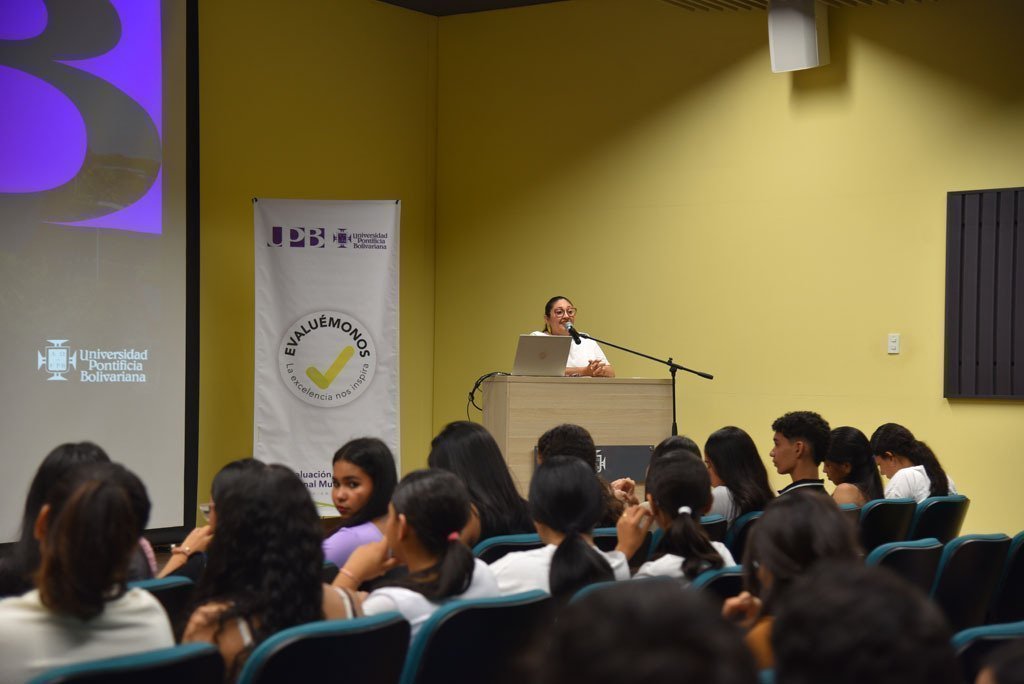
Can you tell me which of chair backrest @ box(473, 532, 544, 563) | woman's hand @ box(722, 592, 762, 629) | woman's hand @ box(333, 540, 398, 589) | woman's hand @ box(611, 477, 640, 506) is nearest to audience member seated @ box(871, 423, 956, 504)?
woman's hand @ box(611, 477, 640, 506)

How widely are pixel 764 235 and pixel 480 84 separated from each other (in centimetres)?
254

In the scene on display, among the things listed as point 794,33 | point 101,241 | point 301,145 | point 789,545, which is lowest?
point 789,545

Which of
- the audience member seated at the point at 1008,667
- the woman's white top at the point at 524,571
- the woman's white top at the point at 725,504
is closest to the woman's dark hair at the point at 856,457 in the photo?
the woman's white top at the point at 725,504

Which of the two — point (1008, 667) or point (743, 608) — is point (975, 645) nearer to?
point (743, 608)

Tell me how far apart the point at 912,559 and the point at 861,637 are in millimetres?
2308

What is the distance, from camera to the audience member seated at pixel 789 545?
6.46ft

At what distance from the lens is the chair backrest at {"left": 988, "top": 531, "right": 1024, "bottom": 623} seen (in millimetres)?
3525

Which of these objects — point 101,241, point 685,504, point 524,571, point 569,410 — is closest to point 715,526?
point 685,504

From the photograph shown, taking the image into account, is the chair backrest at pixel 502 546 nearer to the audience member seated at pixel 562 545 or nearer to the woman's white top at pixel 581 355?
the audience member seated at pixel 562 545

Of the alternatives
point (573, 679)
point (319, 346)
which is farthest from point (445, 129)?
point (573, 679)

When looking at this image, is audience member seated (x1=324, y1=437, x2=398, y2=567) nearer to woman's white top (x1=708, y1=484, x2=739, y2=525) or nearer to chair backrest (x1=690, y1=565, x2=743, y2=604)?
chair backrest (x1=690, y1=565, x2=743, y2=604)

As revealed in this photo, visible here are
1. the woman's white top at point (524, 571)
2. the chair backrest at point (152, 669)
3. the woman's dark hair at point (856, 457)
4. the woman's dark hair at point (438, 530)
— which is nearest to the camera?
the chair backrest at point (152, 669)

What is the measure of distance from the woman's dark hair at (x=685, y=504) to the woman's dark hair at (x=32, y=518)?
1.45 metres

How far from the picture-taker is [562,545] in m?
2.73
